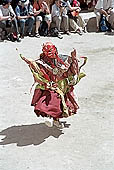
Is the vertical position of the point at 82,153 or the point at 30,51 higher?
the point at 82,153

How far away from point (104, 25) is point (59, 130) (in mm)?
7951

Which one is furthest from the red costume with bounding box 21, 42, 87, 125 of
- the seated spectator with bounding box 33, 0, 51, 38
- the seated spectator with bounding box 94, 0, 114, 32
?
the seated spectator with bounding box 94, 0, 114, 32

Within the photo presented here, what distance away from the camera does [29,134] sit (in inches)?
227

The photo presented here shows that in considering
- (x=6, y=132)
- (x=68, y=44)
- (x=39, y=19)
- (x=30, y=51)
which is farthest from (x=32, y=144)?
(x=39, y=19)

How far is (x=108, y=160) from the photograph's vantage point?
5.04 metres

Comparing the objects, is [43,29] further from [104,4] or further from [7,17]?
[104,4]

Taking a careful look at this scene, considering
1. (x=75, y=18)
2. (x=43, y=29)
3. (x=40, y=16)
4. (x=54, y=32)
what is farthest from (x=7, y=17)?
(x=75, y=18)

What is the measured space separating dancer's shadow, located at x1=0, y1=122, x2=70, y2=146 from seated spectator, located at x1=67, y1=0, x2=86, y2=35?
7.36m

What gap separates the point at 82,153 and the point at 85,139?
0.42 metres

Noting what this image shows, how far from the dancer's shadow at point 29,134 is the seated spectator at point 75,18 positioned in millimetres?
7355

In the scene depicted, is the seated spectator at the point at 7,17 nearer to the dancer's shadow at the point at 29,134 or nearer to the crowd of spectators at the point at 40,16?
the crowd of spectators at the point at 40,16

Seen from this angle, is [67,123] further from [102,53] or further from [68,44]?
[68,44]

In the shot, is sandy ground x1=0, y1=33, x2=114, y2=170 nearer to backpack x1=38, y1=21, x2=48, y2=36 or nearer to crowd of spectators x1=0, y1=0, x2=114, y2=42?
crowd of spectators x1=0, y1=0, x2=114, y2=42

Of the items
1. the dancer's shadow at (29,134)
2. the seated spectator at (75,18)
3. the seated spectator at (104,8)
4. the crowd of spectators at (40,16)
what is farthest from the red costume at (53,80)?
the seated spectator at (104,8)
